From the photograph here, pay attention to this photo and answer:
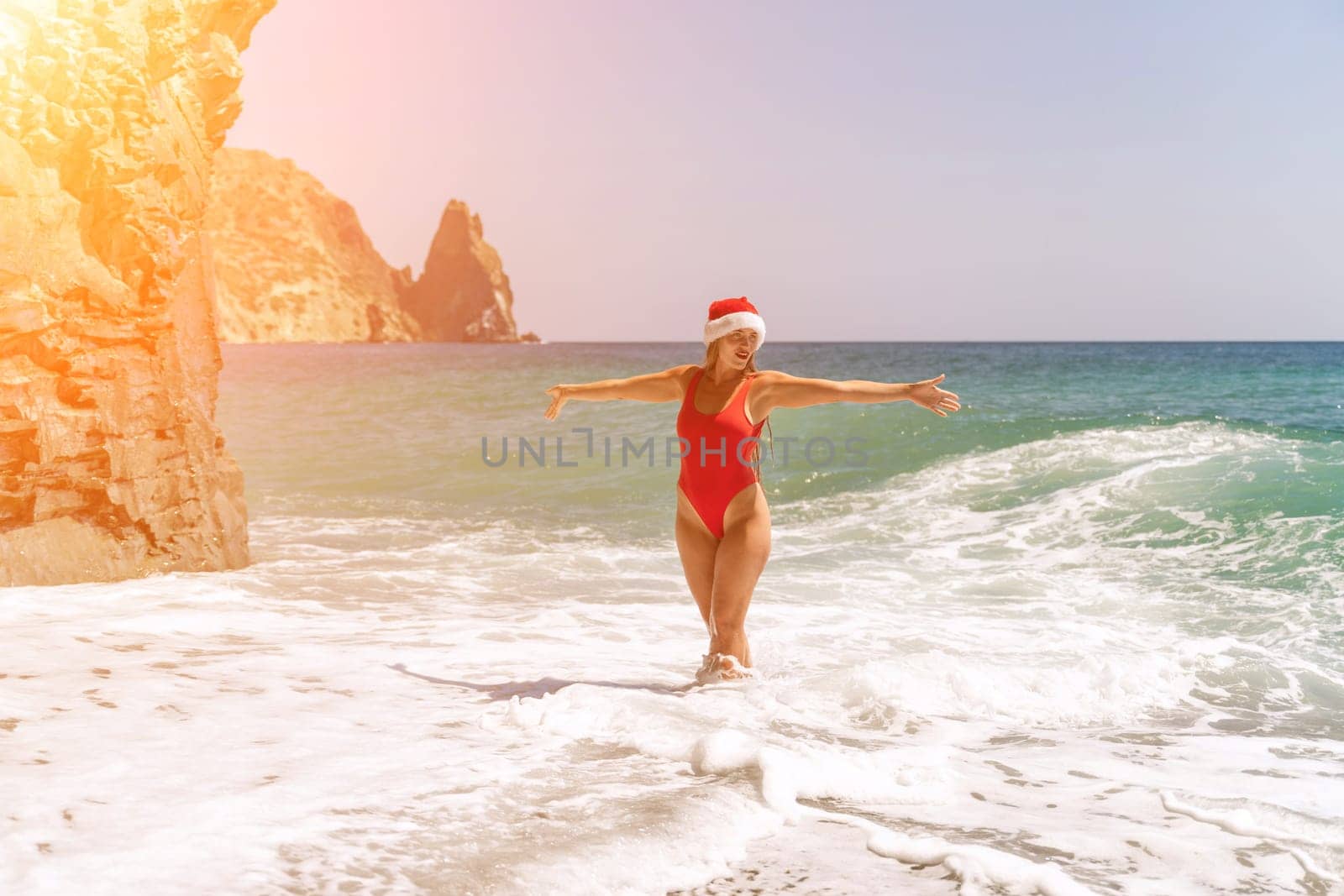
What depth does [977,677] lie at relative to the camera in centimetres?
532

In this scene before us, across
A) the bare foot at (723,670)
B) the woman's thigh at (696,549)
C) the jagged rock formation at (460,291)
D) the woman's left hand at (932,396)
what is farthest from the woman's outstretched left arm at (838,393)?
the jagged rock formation at (460,291)

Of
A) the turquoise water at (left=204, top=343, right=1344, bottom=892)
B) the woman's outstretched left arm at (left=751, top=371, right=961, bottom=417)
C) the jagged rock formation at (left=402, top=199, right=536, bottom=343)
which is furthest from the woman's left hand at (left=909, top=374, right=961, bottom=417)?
the jagged rock formation at (left=402, top=199, right=536, bottom=343)

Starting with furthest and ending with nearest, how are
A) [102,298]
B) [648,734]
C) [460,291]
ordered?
1. [460,291]
2. [102,298]
3. [648,734]

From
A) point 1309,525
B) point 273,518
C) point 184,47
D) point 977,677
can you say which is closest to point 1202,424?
point 1309,525

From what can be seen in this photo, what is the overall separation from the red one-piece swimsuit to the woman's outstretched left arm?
0.31 feet

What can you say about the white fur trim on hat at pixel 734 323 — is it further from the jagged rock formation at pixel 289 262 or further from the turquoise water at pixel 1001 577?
the jagged rock formation at pixel 289 262

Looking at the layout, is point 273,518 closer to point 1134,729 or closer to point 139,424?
point 139,424

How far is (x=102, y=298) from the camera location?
Answer: 275 inches

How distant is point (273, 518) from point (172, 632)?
654 cm

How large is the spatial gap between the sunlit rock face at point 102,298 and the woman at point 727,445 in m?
4.28

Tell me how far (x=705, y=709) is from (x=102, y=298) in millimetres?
5435

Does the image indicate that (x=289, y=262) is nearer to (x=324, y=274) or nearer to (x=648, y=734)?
(x=324, y=274)

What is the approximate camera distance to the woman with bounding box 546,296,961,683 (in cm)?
472

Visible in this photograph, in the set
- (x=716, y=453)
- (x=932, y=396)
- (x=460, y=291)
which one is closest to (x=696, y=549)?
(x=716, y=453)
